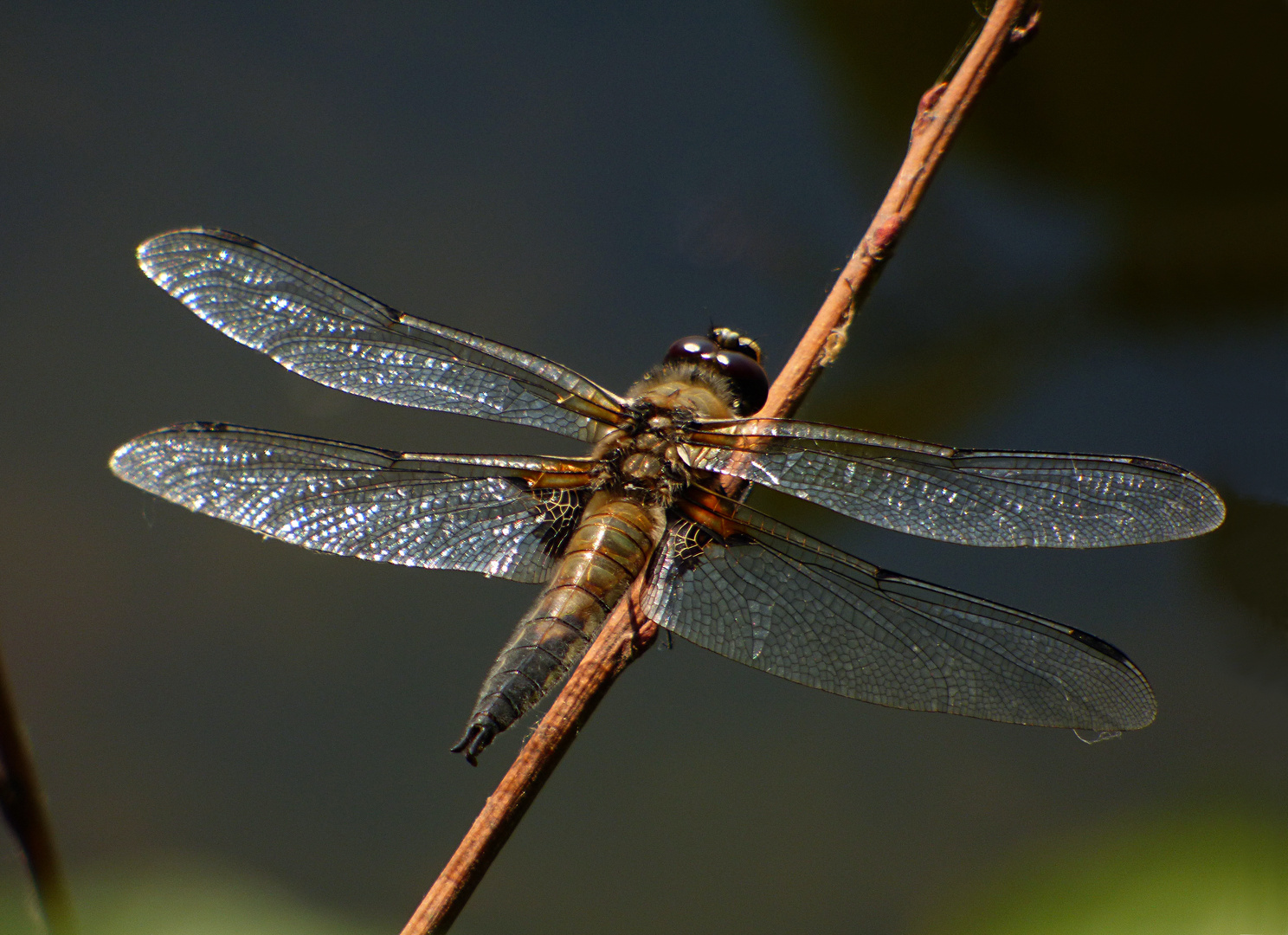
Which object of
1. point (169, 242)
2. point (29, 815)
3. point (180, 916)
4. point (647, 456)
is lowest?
point (180, 916)

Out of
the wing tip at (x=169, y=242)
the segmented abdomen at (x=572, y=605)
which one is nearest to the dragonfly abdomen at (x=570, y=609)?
the segmented abdomen at (x=572, y=605)

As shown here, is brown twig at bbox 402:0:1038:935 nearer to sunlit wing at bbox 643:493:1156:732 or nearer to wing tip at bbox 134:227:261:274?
sunlit wing at bbox 643:493:1156:732

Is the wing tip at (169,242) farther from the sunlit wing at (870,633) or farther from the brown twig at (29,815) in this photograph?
the brown twig at (29,815)

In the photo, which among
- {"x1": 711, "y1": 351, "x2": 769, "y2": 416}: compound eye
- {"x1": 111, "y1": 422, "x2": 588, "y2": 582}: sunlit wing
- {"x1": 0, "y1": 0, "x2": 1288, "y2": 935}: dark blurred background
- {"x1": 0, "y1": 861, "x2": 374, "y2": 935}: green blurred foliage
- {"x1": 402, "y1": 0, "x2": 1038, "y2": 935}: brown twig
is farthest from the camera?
{"x1": 0, "y1": 0, "x2": 1288, "y2": 935}: dark blurred background

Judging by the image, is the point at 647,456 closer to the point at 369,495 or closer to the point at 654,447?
the point at 654,447

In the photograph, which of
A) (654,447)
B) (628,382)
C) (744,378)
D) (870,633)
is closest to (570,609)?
(654,447)

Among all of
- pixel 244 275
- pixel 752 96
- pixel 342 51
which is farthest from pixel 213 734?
pixel 752 96

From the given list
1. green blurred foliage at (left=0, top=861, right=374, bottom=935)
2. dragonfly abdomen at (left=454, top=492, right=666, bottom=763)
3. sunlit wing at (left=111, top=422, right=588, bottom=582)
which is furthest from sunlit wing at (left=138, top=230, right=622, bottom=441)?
green blurred foliage at (left=0, top=861, right=374, bottom=935)
